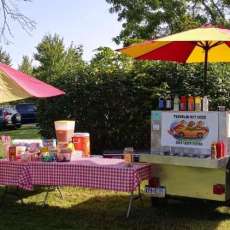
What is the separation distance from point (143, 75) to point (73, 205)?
427cm

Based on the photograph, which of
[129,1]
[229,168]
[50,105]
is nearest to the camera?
[229,168]

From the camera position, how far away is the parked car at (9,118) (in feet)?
93.2

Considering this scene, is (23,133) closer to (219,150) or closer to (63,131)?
(63,131)

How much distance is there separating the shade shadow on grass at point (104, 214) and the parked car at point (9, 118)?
2055 centimetres

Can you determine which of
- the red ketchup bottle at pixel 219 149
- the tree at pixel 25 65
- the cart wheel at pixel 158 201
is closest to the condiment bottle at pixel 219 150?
the red ketchup bottle at pixel 219 149

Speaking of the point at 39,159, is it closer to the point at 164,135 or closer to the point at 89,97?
the point at 164,135

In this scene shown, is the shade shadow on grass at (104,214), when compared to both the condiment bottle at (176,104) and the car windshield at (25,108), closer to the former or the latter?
the condiment bottle at (176,104)

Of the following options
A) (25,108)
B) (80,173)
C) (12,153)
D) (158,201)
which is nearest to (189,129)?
(158,201)

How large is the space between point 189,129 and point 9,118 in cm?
2330

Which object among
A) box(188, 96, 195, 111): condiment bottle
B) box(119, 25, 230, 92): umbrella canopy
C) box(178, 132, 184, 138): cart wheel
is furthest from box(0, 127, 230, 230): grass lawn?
box(119, 25, 230, 92): umbrella canopy

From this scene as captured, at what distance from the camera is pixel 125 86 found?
11102mm

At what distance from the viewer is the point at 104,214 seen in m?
7.10

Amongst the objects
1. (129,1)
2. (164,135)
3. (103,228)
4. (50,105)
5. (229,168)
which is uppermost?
(129,1)

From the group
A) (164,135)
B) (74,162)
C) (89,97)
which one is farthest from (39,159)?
(89,97)
